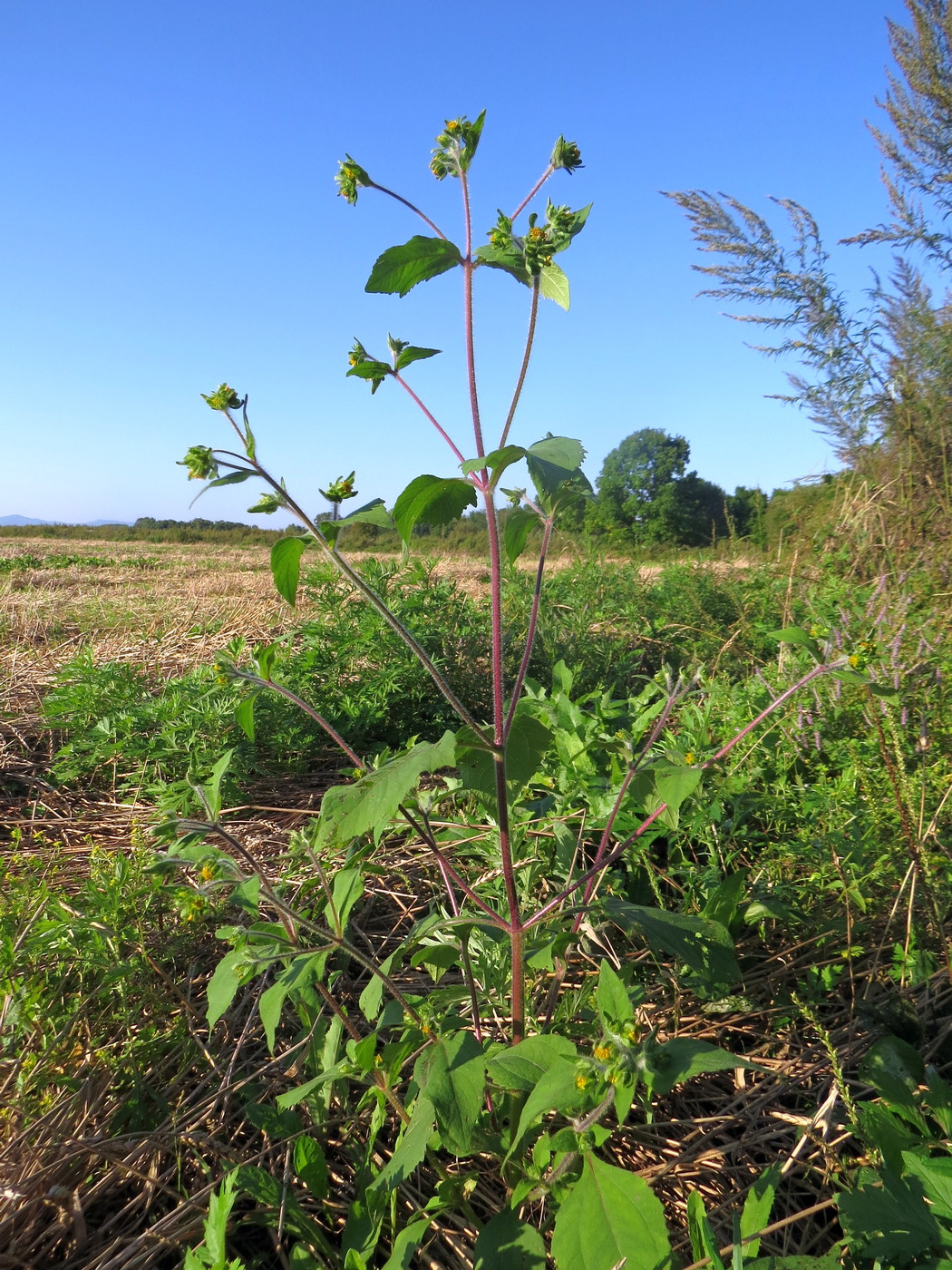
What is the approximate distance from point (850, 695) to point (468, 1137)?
6.54ft

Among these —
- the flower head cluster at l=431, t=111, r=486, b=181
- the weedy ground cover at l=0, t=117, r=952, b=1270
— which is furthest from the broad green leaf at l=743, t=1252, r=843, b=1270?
the flower head cluster at l=431, t=111, r=486, b=181

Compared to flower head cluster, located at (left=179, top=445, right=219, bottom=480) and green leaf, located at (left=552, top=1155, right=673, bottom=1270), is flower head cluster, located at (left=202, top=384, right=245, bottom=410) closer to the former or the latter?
flower head cluster, located at (left=179, top=445, right=219, bottom=480)

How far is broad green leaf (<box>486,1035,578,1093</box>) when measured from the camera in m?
1.09

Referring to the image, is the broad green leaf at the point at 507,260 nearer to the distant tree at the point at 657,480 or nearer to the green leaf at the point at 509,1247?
the green leaf at the point at 509,1247

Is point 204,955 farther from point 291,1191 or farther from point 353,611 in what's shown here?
point 353,611

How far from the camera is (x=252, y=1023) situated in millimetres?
1804

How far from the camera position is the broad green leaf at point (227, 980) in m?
1.19

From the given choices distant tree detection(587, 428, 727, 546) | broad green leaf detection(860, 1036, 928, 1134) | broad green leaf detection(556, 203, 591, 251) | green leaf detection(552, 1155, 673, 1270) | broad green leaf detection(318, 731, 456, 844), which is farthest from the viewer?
distant tree detection(587, 428, 727, 546)

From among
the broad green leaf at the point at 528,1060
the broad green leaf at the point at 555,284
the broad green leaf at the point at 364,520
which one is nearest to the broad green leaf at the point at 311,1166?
the broad green leaf at the point at 528,1060

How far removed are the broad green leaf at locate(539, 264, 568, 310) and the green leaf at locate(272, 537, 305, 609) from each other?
621 millimetres

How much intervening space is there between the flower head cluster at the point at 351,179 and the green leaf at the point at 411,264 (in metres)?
0.20

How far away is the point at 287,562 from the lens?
1.23 meters

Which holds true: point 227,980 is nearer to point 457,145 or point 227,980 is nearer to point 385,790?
point 385,790

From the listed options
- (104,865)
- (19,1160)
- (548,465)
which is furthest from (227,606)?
(548,465)
